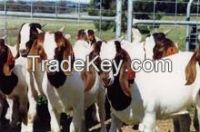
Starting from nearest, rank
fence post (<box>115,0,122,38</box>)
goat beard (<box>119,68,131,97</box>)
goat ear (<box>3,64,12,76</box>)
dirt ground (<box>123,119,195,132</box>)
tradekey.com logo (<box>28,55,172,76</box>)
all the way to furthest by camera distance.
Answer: tradekey.com logo (<box>28,55,172,76</box>)
goat beard (<box>119,68,131,97</box>)
goat ear (<box>3,64,12,76</box>)
dirt ground (<box>123,119,195,132</box>)
fence post (<box>115,0,122,38</box>)

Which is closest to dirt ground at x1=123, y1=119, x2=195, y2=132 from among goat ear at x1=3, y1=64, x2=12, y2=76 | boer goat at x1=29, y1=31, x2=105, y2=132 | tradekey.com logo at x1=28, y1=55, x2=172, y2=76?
boer goat at x1=29, y1=31, x2=105, y2=132

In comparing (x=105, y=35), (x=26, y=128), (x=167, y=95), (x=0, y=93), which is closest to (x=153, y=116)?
(x=167, y=95)

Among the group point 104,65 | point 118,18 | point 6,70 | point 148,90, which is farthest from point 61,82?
point 118,18

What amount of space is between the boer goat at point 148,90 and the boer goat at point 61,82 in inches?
18.9

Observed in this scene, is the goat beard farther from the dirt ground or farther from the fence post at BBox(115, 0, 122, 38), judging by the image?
the fence post at BBox(115, 0, 122, 38)

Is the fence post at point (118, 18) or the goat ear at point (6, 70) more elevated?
the fence post at point (118, 18)

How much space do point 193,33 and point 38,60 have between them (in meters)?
4.38

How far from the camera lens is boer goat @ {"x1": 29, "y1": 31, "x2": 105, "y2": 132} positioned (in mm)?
5750

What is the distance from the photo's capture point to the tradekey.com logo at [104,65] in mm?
5469

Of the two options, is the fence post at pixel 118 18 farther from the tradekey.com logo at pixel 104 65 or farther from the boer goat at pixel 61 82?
the tradekey.com logo at pixel 104 65

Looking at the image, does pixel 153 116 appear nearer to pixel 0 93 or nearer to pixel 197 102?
pixel 197 102

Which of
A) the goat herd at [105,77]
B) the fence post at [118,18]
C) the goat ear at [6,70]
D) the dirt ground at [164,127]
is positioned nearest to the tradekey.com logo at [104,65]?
the goat herd at [105,77]

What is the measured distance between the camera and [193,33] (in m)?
9.67

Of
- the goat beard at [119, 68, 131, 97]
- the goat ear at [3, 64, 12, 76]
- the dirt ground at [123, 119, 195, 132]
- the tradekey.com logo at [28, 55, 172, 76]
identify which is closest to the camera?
the tradekey.com logo at [28, 55, 172, 76]
